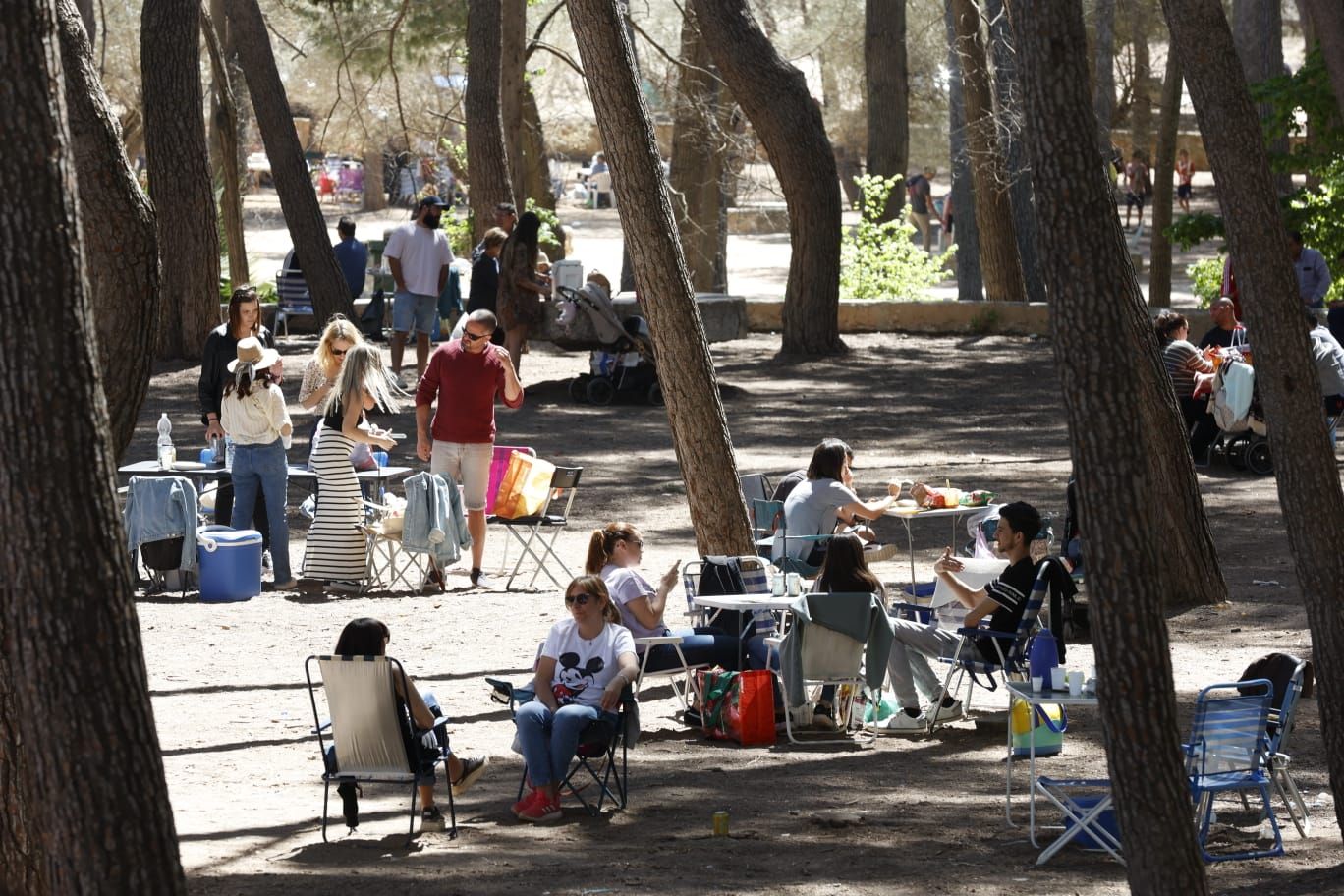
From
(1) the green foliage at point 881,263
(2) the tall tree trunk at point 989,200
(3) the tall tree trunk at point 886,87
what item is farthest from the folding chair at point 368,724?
(3) the tall tree trunk at point 886,87

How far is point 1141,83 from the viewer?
155 feet

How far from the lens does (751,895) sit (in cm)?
641

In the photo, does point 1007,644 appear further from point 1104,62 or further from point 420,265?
point 1104,62

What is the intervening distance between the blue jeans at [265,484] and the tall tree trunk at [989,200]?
1541 cm

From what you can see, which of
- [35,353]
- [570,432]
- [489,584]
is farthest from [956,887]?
[570,432]

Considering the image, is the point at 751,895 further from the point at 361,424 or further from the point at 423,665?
the point at 361,424

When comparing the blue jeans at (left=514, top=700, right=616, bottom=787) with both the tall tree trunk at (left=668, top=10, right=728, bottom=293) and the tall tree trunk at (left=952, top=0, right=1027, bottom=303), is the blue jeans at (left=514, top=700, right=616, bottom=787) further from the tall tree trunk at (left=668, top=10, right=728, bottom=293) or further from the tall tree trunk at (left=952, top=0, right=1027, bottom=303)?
the tall tree trunk at (left=668, top=10, right=728, bottom=293)

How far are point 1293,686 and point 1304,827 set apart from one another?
55 centimetres

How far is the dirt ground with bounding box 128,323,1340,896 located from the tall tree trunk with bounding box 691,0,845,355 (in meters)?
6.91

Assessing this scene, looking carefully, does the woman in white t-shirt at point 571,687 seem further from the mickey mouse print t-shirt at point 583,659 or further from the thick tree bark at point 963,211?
the thick tree bark at point 963,211

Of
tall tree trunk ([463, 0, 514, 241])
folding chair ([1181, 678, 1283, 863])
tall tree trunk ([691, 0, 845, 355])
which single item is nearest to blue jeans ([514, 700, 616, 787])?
folding chair ([1181, 678, 1283, 863])

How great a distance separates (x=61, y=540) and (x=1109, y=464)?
2.66 m

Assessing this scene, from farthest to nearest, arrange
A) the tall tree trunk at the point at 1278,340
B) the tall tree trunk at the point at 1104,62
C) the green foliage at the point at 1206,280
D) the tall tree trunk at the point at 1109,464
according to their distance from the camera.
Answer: the tall tree trunk at the point at 1104,62 → the green foliage at the point at 1206,280 → the tall tree trunk at the point at 1278,340 → the tall tree trunk at the point at 1109,464

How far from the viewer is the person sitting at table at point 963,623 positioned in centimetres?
863
